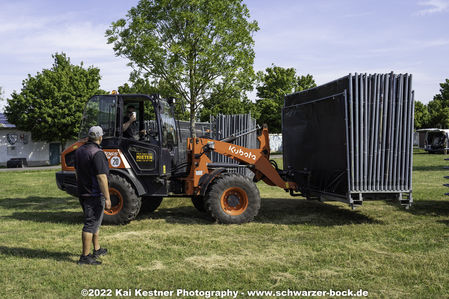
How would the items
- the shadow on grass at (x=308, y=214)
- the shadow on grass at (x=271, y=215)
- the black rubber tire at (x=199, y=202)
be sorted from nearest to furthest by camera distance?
the shadow on grass at (x=308, y=214) < the shadow on grass at (x=271, y=215) < the black rubber tire at (x=199, y=202)

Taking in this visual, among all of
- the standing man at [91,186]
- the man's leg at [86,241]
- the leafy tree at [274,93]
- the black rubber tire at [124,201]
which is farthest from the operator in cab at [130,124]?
the leafy tree at [274,93]

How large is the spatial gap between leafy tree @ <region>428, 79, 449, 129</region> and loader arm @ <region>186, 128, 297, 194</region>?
4781cm

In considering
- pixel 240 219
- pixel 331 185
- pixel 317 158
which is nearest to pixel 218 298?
pixel 240 219

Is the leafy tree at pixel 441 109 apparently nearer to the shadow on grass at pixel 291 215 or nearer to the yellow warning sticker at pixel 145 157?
the shadow on grass at pixel 291 215

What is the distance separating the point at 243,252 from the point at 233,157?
2.83m

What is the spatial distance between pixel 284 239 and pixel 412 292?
7.87 ft

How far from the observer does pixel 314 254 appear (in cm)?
541

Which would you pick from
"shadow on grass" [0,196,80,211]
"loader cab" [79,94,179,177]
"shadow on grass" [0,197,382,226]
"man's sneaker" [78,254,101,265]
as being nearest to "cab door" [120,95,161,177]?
"loader cab" [79,94,179,177]

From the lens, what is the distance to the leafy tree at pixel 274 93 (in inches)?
1612

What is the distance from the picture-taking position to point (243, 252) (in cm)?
559

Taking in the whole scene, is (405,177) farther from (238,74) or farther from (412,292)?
(238,74)

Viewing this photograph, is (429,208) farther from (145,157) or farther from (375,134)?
(145,157)

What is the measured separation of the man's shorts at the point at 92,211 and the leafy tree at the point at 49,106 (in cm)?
2603

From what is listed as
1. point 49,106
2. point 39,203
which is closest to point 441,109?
point 49,106
